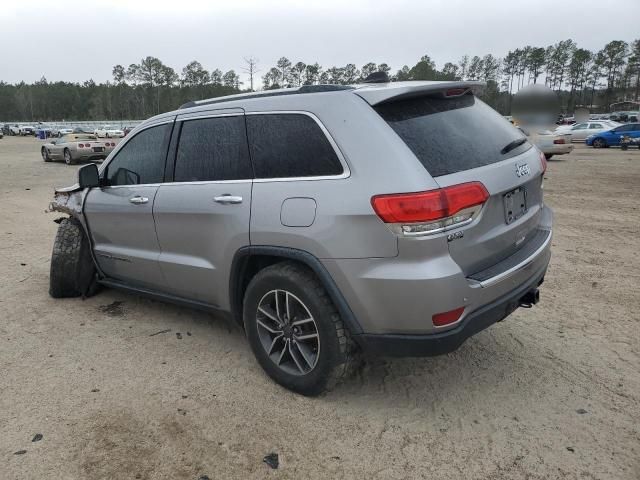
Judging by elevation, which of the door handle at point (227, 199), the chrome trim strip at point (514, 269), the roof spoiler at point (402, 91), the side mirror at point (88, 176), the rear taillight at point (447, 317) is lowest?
the rear taillight at point (447, 317)

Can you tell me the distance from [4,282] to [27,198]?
727 cm

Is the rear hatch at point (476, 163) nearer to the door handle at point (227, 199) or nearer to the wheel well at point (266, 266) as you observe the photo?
the wheel well at point (266, 266)

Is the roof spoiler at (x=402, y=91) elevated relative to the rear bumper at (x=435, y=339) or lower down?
elevated

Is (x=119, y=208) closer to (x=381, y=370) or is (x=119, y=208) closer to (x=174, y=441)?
(x=174, y=441)

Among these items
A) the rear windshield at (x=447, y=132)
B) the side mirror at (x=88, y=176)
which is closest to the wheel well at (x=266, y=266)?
the rear windshield at (x=447, y=132)

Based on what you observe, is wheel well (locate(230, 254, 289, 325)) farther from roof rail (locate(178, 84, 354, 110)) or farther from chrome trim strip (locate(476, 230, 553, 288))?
chrome trim strip (locate(476, 230, 553, 288))

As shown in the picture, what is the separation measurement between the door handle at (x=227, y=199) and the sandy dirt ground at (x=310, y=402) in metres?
1.19

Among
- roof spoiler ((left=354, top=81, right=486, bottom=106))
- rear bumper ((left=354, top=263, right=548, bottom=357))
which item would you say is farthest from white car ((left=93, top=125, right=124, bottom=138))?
rear bumper ((left=354, top=263, right=548, bottom=357))

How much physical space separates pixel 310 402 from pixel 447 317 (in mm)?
1074

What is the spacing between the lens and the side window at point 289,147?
2.94 metres

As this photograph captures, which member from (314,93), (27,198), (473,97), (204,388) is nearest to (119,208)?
(204,388)

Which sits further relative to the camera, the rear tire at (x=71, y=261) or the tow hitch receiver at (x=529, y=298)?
the rear tire at (x=71, y=261)

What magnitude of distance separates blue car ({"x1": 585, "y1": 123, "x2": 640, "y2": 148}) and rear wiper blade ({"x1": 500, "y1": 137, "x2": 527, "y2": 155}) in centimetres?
2604

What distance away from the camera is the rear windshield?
2.79m
